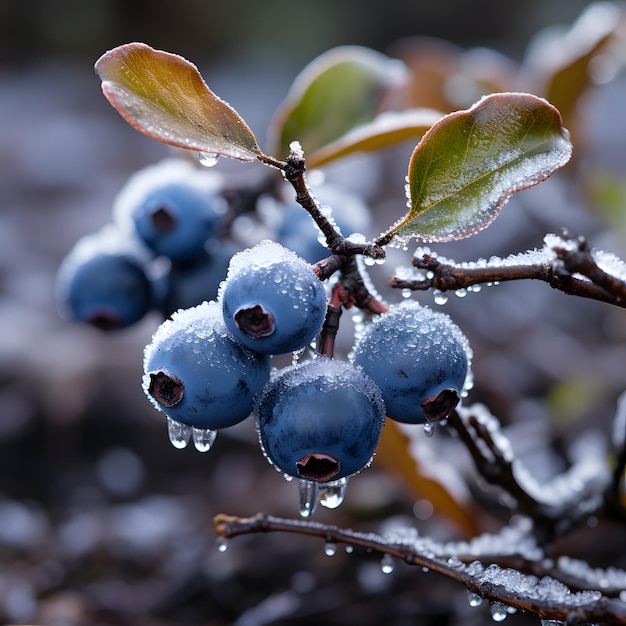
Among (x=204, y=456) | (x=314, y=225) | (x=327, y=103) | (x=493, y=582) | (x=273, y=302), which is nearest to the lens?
(x=273, y=302)

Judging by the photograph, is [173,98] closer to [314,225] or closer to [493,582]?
[314,225]

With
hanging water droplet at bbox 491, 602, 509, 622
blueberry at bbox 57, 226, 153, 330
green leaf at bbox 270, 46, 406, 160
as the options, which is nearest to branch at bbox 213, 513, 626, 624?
hanging water droplet at bbox 491, 602, 509, 622

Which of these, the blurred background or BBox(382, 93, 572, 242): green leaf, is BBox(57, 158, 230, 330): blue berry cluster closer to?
the blurred background

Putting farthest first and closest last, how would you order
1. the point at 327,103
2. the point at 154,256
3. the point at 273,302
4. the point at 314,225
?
the point at 327,103
the point at 154,256
the point at 314,225
the point at 273,302

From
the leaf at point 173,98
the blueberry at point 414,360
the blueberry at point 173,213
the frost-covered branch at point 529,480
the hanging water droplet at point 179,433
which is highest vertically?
the blueberry at point 173,213

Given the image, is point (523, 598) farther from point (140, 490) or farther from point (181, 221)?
point (140, 490)

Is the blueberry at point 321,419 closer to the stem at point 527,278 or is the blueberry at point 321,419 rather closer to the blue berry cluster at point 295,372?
the blue berry cluster at point 295,372

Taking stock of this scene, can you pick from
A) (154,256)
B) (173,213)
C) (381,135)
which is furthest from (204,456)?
(381,135)

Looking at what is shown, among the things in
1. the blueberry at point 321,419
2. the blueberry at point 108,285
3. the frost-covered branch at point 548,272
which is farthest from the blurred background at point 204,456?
the frost-covered branch at point 548,272
